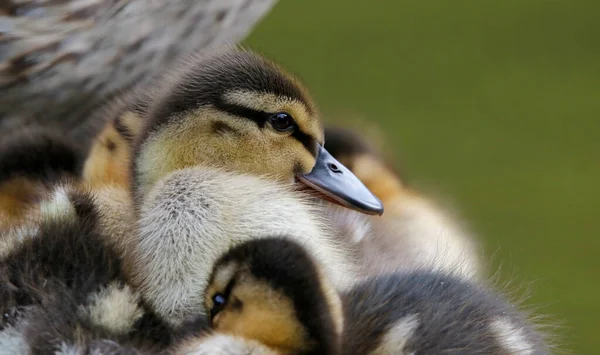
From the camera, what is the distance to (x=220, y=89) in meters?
1.10

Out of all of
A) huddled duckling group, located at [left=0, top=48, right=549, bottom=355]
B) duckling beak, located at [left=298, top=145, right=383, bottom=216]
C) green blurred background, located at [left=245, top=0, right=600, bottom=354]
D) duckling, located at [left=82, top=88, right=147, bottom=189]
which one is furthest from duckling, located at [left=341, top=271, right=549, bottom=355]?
green blurred background, located at [left=245, top=0, right=600, bottom=354]

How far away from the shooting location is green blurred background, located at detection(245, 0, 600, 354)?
9.79 ft

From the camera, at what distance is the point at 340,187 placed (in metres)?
1.15

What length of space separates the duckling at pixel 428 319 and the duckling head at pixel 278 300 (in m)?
0.05

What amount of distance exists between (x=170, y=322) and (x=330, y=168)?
0.25 metres

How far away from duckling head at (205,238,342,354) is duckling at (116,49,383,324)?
30 mm

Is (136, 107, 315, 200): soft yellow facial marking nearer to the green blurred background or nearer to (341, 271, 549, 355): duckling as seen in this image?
(341, 271, 549, 355): duckling

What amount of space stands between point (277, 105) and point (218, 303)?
23 cm

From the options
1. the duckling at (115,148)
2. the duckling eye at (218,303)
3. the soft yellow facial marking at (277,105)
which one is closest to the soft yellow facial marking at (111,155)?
the duckling at (115,148)

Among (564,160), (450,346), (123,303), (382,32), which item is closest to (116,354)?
(123,303)

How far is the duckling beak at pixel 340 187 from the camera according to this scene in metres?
1.14

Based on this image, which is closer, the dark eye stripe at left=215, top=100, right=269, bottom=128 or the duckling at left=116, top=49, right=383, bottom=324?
the duckling at left=116, top=49, right=383, bottom=324

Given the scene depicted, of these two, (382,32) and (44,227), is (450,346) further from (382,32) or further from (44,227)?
(382,32)

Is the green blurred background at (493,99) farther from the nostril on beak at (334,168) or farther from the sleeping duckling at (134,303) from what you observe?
the sleeping duckling at (134,303)
